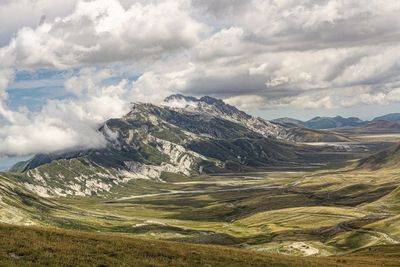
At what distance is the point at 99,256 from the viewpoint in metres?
38.5

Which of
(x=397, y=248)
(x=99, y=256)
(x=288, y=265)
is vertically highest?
(x=99, y=256)

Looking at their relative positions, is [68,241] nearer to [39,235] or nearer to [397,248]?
[39,235]

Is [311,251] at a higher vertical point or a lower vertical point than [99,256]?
lower

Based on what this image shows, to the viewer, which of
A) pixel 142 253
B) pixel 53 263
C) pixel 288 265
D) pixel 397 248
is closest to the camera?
pixel 53 263

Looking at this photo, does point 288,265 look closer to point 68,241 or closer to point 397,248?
point 68,241

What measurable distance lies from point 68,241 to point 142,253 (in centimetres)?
730

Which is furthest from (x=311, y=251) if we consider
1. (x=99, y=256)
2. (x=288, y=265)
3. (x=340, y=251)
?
(x=99, y=256)

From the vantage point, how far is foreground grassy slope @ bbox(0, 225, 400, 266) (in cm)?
3575

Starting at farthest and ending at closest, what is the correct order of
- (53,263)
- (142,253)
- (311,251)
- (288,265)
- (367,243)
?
(367,243), (311,251), (288,265), (142,253), (53,263)

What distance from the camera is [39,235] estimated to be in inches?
1770

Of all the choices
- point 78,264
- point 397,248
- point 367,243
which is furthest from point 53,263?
point 367,243

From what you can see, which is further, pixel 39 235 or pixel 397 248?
pixel 397 248

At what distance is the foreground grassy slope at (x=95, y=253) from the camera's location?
35750mm

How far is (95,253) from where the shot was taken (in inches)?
1561
